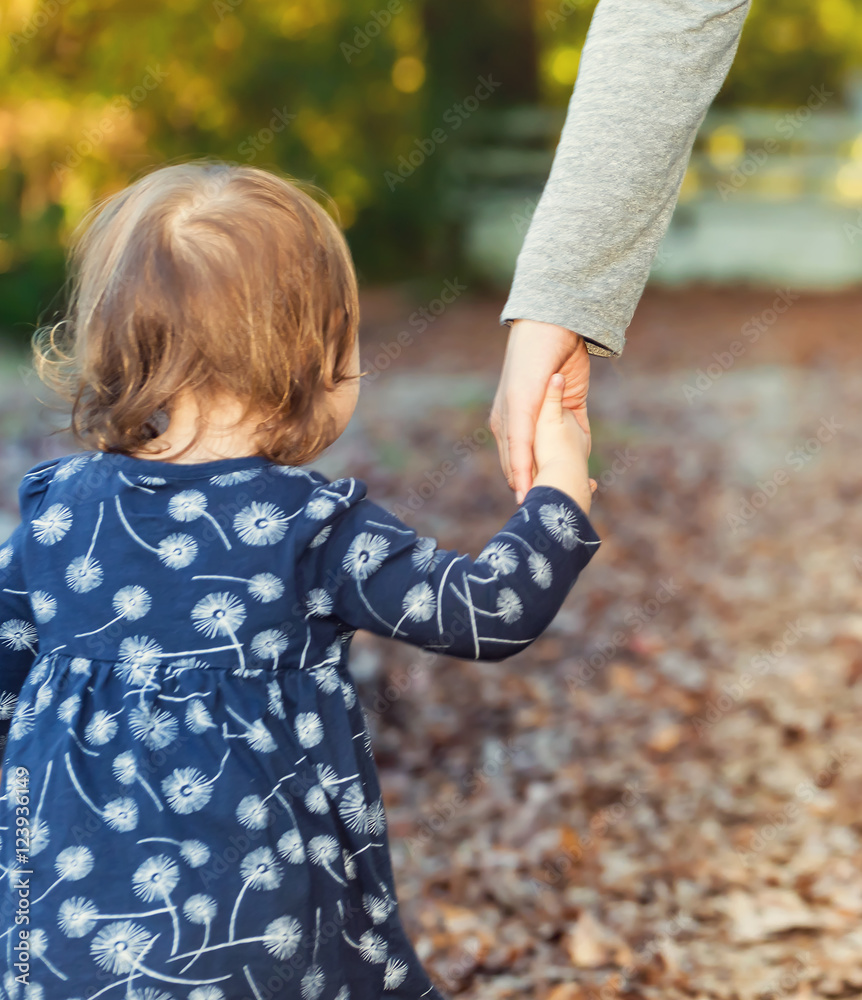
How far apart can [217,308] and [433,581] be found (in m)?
0.43

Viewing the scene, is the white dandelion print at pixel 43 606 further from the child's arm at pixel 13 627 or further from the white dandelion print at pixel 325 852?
the white dandelion print at pixel 325 852

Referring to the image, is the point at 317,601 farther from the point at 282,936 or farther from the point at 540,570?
the point at 282,936

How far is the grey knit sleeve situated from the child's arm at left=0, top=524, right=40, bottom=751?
0.80 metres

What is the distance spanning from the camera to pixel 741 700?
3.79m

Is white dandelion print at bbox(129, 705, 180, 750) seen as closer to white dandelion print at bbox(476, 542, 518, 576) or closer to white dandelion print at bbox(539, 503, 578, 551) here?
white dandelion print at bbox(476, 542, 518, 576)

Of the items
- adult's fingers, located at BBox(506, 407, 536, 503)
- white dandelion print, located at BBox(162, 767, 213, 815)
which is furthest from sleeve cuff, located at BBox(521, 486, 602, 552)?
white dandelion print, located at BBox(162, 767, 213, 815)

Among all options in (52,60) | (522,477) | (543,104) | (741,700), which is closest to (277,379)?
(522,477)

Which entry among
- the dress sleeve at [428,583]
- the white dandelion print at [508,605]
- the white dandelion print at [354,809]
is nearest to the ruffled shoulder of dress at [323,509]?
the dress sleeve at [428,583]

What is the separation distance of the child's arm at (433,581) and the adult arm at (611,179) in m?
0.33

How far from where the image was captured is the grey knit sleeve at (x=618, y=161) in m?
1.80

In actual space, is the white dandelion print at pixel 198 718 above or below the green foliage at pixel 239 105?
above

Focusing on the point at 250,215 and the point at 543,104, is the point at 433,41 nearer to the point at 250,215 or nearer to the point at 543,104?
the point at 543,104

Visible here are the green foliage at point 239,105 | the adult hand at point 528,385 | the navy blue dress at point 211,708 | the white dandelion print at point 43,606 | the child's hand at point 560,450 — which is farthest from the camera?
the green foliage at point 239,105

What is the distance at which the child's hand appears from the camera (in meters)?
1.58
